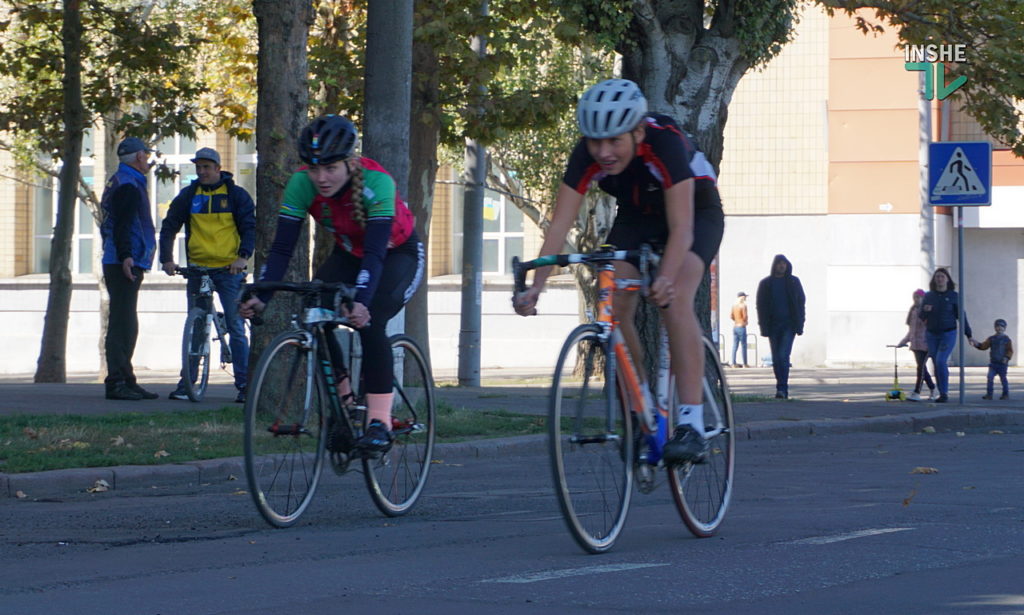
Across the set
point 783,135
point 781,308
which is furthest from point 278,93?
point 783,135

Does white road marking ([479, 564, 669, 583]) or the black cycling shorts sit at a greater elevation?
the black cycling shorts

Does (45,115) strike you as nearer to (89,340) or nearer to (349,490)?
(349,490)

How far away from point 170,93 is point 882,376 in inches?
568

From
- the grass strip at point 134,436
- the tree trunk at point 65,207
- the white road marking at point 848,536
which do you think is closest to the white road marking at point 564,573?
the white road marking at point 848,536

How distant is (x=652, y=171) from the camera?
6.43 meters

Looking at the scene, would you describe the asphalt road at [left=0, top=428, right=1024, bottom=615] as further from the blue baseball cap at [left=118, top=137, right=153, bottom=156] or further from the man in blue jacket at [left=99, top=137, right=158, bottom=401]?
the blue baseball cap at [left=118, top=137, right=153, bottom=156]

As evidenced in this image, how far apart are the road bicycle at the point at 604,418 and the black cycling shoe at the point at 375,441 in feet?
4.20

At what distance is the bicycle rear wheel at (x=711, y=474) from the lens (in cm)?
680

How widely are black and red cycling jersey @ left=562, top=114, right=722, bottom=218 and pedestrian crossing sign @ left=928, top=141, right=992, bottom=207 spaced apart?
12.3 metres

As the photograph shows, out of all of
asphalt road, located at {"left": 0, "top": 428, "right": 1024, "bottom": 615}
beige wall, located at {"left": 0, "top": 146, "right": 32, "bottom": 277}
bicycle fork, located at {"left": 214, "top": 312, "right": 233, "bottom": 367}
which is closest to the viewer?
asphalt road, located at {"left": 0, "top": 428, "right": 1024, "bottom": 615}

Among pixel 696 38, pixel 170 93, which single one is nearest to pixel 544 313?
pixel 170 93

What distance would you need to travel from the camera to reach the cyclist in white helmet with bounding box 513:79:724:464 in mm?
6297

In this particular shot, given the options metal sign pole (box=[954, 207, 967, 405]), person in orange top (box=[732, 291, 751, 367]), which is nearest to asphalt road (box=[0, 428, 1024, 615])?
metal sign pole (box=[954, 207, 967, 405])

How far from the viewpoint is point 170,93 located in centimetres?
2209
